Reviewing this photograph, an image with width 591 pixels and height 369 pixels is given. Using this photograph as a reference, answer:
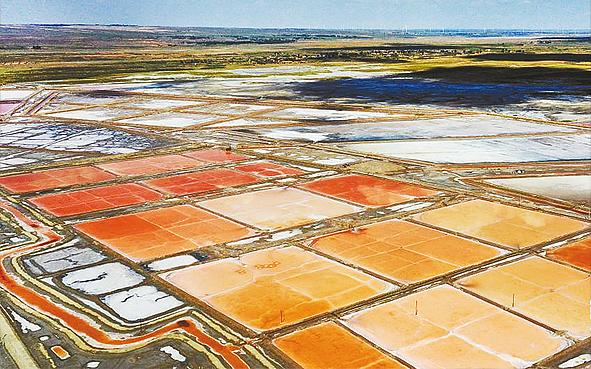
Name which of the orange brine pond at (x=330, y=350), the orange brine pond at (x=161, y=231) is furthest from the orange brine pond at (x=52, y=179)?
the orange brine pond at (x=330, y=350)

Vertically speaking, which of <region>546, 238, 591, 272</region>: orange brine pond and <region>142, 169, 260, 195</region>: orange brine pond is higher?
<region>142, 169, 260, 195</region>: orange brine pond

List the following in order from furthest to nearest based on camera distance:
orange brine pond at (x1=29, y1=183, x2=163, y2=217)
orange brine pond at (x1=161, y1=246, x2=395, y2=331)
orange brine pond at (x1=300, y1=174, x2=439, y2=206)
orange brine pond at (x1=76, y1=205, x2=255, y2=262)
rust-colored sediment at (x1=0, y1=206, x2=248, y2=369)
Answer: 1. orange brine pond at (x1=300, y1=174, x2=439, y2=206)
2. orange brine pond at (x1=29, y1=183, x2=163, y2=217)
3. orange brine pond at (x1=76, y1=205, x2=255, y2=262)
4. orange brine pond at (x1=161, y1=246, x2=395, y2=331)
5. rust-colored sediment at (x1=0, y1=206, x2=248, y2=369)

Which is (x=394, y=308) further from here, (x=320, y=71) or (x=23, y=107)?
(x=320, y=71)

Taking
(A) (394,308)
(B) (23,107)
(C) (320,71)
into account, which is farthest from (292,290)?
(C) (320,71)

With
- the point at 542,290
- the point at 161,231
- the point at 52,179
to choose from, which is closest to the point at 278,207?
the point at 161,231

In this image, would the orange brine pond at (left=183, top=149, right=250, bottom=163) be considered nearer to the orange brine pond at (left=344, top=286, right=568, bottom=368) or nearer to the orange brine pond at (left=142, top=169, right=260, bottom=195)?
the orange brine pond at (left=142, top=169, right=260, bottom=195)

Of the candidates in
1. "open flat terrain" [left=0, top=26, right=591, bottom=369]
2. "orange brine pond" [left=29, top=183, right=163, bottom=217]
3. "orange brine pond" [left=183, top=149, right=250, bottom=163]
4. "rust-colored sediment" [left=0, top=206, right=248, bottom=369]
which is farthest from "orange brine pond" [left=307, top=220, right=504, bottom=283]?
"orange brine pond" [left=183, top=149, right=250, bottom=163]
